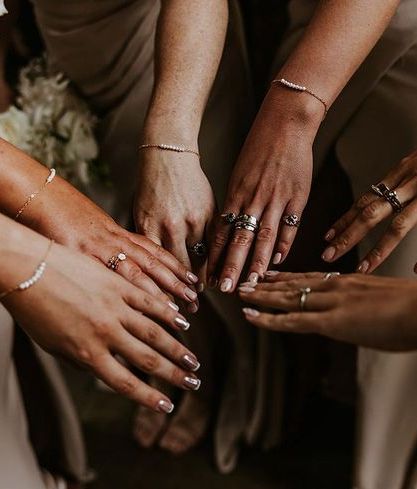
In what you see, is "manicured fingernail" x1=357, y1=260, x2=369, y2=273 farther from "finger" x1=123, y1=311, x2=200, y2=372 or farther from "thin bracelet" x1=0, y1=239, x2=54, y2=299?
"thin bracelet" x1=0, y1=239, x2=54, y2=299

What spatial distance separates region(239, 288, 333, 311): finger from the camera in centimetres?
81

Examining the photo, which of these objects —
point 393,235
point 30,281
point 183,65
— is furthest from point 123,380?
point 183,65

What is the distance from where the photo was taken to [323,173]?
1.31m

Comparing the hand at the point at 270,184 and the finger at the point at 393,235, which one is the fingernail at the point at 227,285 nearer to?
the hand at the point at 270,184

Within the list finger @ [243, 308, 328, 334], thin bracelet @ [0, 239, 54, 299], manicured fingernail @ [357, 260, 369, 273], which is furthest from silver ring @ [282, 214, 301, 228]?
thin bracelet @ [0, 239, 54, 299]

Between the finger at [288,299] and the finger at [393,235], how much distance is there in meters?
0.17

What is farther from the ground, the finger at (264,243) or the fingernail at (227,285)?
the finger at (264,243)

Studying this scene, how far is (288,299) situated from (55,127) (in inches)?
28.6

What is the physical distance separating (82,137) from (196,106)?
0.35 metres

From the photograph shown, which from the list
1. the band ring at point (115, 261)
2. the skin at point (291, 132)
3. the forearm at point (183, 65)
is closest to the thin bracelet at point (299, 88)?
the skin at point (291, 132)

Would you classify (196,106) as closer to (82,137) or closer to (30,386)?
(82,137)

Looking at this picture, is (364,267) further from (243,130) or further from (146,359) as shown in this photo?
(243,130)

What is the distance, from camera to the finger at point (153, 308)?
87 centimetres

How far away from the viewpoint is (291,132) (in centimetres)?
102
